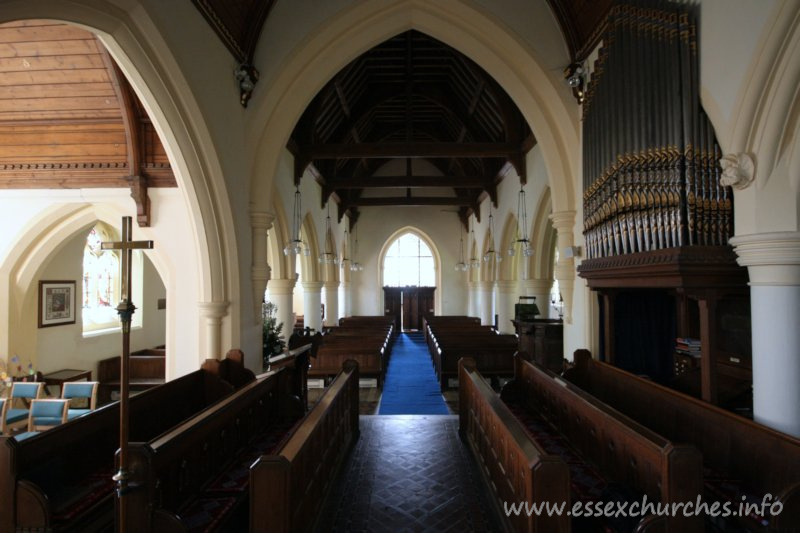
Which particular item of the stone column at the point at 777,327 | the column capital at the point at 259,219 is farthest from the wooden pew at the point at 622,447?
the column capital at the point at 259,219

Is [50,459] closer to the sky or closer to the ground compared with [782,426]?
closer to the ground

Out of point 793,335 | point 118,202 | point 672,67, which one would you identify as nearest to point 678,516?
point 793,335

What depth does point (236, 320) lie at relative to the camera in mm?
4500

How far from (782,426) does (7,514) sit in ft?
12.1

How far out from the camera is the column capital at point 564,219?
4680 mm

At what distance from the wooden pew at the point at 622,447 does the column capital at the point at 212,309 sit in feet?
9.75

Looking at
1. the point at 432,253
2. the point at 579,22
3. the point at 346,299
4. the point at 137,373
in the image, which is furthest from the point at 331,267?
the point at 579,22

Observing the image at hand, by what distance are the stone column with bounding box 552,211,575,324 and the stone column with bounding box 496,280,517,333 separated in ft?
22.4

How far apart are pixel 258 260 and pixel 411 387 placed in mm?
3422

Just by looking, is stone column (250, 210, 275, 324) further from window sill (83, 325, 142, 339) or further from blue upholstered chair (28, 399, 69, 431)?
window sill (83, 325, 142, 339)

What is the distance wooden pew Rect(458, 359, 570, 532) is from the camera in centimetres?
196

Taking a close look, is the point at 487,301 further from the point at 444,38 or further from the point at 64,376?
the point at 64,376

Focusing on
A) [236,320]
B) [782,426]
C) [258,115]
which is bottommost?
[782,426]

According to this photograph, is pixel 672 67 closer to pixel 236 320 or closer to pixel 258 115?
pixel 258 115
